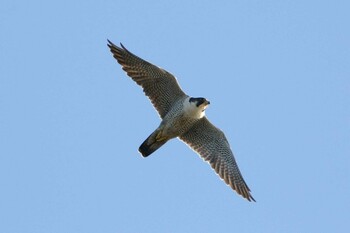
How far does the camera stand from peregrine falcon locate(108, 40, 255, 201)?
631 inches

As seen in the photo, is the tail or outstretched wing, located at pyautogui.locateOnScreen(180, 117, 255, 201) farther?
outstretched wing, located at pyautogui.locateOnScreen(180, 117, 255, 201)

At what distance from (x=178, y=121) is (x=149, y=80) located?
1.05 m

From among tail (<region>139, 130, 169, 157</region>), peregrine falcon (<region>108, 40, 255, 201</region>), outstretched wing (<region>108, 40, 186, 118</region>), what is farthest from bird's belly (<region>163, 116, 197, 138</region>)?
outstretched wing (<region>108, 40, 186, 118</region>)

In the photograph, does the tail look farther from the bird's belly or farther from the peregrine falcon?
the bird's belly

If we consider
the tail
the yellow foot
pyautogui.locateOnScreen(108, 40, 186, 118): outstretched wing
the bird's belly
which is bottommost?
the tail

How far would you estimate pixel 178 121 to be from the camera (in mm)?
16031

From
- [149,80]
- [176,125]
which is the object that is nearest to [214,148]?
[176,125]

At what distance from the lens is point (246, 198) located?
53.2ft

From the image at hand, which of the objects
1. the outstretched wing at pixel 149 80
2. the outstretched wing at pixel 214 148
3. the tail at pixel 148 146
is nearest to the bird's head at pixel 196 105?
the outstretched wing at pixel 149 80

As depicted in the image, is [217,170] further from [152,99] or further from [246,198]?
[152,99]

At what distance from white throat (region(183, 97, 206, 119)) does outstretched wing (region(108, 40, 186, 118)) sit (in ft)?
1.29

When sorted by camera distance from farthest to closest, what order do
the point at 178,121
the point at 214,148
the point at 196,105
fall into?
the point at 214,148
the point at 178,121
the point at 196,105

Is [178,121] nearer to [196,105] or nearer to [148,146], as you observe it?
[196,105]

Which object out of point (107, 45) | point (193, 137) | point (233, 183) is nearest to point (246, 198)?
point (233, 183)
